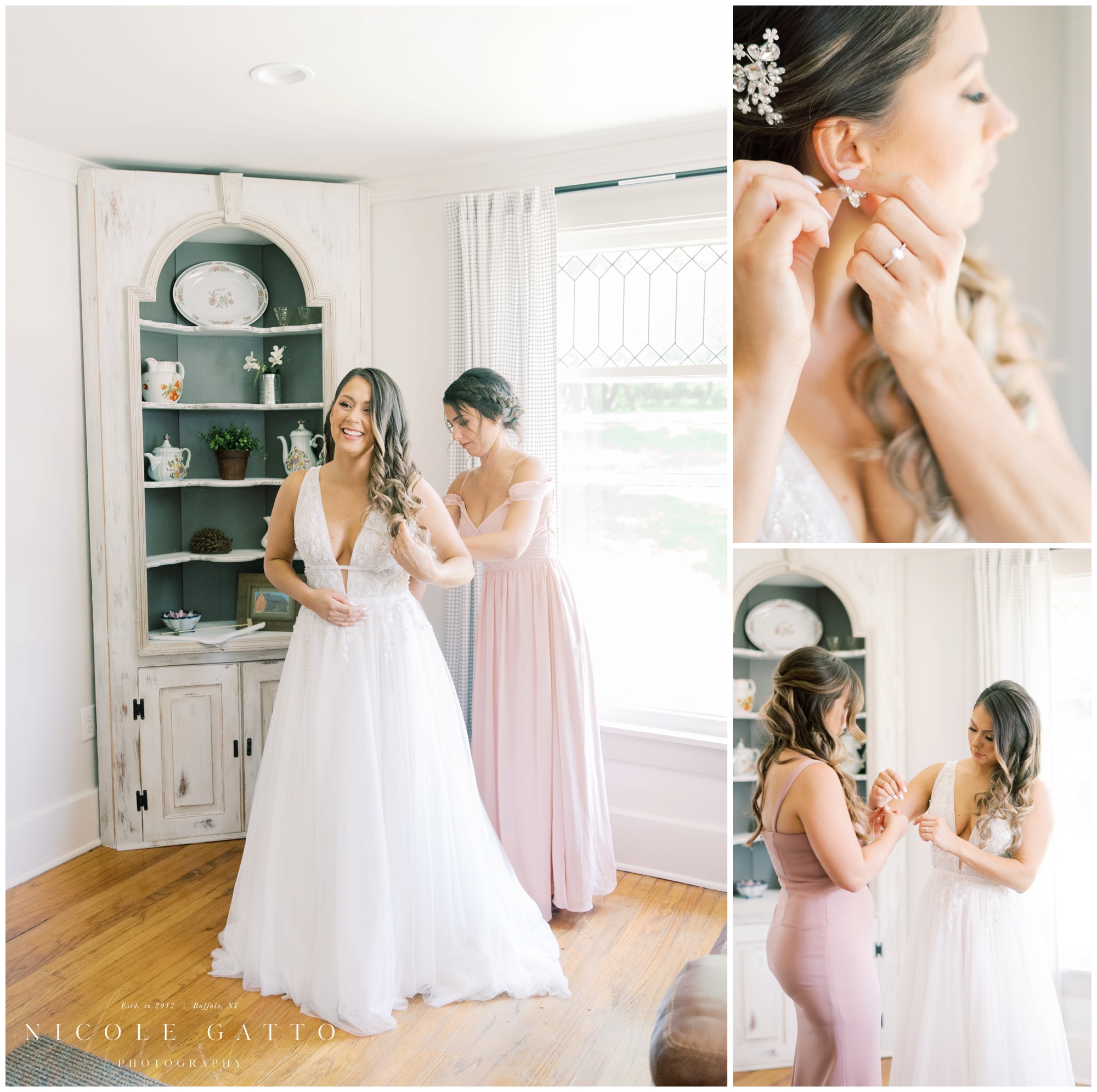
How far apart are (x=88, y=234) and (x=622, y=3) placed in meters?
2.04

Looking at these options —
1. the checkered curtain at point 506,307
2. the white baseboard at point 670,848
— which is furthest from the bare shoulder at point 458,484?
the white baseboard at point 670,848

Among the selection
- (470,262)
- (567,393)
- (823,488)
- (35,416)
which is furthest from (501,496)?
(35,416)

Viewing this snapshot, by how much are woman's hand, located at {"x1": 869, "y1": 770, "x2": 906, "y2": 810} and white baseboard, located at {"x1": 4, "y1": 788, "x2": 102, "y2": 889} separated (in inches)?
112

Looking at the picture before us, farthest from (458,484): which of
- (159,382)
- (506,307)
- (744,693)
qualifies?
(744,693)

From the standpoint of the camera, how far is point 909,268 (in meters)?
1.03

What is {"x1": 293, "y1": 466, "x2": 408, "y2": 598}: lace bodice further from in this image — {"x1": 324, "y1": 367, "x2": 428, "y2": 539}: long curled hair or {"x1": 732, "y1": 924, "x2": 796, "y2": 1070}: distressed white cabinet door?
{"x1": 732, "y1": 924, "x2": 796, "y2": 1070}: distressed white cabinet door

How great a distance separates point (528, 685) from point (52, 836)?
1854 millimetres

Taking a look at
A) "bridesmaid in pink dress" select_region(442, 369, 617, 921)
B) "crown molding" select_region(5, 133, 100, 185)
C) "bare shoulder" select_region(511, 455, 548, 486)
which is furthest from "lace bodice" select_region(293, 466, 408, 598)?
"crown molding" select_region(5, 133, 100, 185)

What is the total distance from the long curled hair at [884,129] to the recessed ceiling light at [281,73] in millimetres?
1562

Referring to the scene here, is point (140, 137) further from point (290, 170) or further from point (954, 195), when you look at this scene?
point (954, 195)

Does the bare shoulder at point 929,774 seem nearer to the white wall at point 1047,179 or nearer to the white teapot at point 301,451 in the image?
the white wall at point 1047,179

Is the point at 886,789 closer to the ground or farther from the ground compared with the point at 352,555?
closer to the ground

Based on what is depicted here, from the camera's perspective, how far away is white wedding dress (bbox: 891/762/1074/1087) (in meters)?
1.11

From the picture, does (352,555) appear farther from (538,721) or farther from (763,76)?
(763,76)
